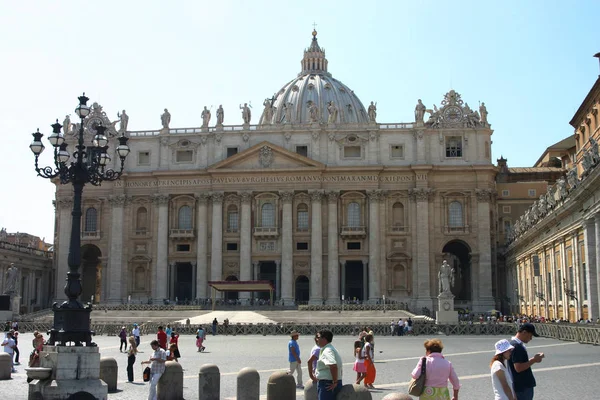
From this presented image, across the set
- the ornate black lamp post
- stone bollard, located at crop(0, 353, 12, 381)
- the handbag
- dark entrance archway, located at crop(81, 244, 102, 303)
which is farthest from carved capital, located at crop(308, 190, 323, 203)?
the handbag

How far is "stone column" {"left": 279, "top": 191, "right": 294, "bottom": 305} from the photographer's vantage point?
75375 millimetres

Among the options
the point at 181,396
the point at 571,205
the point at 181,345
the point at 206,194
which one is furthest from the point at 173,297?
the point at 181,396

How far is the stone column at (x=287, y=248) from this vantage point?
75.4 meters

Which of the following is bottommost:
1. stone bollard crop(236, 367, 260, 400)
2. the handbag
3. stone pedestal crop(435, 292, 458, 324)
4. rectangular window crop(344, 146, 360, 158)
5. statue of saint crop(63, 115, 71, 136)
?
stone bollard crop(236, 367, 260, 400)

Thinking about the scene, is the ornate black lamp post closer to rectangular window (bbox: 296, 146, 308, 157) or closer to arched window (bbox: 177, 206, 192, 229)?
rectangular window (bbox: 296, 146, 308, 157)

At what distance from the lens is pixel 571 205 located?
134 ft

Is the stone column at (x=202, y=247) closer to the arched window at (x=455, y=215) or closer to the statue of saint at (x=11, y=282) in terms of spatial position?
the statue of saint at (x=11, y=282)

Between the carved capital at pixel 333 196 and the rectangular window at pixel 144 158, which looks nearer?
the carved capital at pixel 333 196

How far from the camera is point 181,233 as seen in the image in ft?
257

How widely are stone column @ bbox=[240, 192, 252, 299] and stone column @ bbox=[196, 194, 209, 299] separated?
363 centimetres

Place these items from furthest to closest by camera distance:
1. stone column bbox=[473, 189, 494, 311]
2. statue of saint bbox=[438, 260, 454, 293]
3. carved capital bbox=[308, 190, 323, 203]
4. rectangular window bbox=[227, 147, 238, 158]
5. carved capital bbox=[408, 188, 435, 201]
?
rectangular window bbox=[227, 147, 238, 158], carved capital bbox=[308, 190, 323, 203], carved capital bbox=[408, 188, 435, 201], stone column bbox=[473, 189, 494, 311], statue of saint bbox=[438, 260, 454, 293]

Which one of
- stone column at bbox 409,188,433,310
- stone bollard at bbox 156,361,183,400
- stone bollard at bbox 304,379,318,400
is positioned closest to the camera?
stone bollard at bbox 304,379,318,400

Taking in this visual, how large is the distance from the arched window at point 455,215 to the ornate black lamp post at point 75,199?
56.9 metres

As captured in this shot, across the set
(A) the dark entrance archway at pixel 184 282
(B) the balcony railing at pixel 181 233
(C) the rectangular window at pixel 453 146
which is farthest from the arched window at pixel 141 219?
(C) the rectangular window at pixel 453 146
